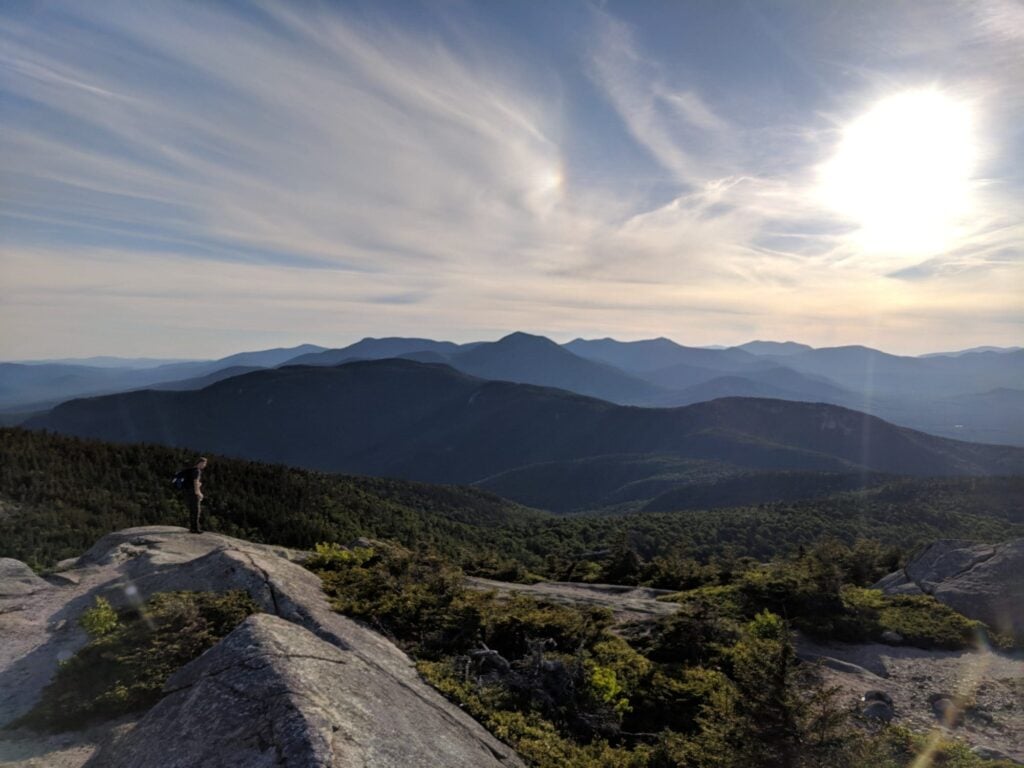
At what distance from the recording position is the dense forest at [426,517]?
24547mm

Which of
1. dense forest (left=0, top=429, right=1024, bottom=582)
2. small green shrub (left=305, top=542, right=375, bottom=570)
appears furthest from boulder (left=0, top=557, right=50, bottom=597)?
dense forest (left=0, top=429, right=1024, bottom=582)

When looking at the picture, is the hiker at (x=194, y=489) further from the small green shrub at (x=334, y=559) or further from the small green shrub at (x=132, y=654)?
the small green shrub at (x=132, y=654)

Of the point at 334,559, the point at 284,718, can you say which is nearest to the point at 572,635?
the point at 334,559

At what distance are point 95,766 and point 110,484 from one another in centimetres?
3522

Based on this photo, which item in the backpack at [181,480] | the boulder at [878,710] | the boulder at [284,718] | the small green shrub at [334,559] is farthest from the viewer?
the backpack at [181,480]

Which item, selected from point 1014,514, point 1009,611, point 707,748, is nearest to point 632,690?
point 707,748

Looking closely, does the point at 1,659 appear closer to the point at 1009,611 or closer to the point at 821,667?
the point at 821,667

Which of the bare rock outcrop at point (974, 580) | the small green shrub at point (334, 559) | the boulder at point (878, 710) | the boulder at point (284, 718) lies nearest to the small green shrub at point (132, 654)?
the boulder at point (284, 718)

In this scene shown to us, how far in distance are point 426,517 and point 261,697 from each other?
192 ft

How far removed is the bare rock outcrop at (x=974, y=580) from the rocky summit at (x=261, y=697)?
2060 cm

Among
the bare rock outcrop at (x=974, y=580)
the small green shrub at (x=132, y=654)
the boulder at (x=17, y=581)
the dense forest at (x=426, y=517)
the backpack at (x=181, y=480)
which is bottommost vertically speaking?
the dense forest at (x=426, y=517)

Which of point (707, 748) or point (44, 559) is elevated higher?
point (707, 748)

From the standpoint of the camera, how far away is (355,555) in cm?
1330

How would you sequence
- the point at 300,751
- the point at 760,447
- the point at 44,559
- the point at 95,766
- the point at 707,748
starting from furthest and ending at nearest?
the point at 760,447, the point at 44,559, the point at 707,748, the point at 95,766, the point at 300,751
